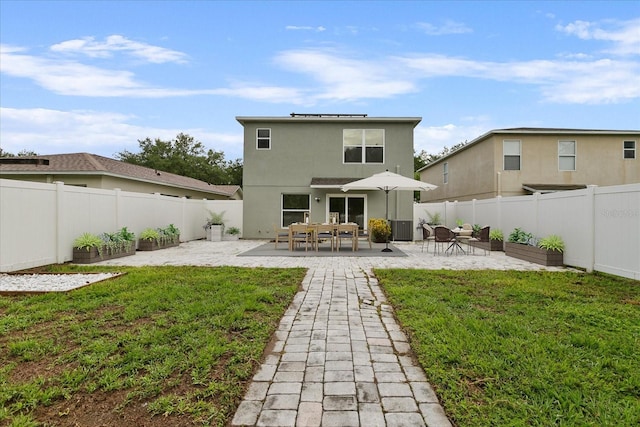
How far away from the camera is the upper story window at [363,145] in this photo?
51.9ft

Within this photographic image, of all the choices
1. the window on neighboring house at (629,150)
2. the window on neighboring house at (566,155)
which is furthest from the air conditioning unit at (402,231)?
the window on neighboring house at (629,150)

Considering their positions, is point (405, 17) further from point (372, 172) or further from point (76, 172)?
point (76, 172)

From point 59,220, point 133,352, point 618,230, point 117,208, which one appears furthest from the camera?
point 117,208

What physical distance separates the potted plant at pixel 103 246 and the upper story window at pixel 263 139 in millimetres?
7198

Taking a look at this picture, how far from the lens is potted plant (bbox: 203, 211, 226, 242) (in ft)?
50.4

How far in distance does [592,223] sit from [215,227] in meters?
13.4

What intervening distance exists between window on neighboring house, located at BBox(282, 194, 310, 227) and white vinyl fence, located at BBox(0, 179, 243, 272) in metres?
5.76

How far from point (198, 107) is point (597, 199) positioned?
756 inches

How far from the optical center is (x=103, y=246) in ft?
30.0

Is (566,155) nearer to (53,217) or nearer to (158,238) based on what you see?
(158,238)

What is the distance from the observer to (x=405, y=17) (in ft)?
41.7

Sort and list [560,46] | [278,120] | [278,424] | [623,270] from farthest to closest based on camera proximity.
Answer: [278,120] → [560,46] → [623,270] → [278,424]

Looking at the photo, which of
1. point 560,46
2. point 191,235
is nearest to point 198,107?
point 191,235

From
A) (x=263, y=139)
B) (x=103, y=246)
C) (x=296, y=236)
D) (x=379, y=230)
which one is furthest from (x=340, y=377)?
(x=263, y=139)
